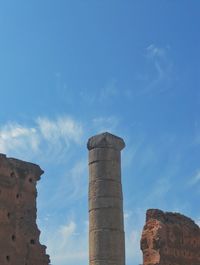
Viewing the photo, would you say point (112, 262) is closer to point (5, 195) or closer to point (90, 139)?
point (90, 139)

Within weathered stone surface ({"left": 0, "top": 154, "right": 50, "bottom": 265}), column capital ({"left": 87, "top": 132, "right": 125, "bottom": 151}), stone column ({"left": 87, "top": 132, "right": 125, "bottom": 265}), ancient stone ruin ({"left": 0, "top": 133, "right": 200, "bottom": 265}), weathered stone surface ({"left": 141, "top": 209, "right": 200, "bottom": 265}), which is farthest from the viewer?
weathered stone surface ({"left": 141, "top": 209, "right": 200, "bottom": 265})

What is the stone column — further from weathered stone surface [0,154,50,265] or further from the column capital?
weathered stone surface [0,154,50,265]

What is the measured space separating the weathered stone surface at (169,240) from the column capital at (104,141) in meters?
8.33

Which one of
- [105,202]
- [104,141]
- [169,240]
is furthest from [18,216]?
[169,240]

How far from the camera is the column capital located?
752 inches

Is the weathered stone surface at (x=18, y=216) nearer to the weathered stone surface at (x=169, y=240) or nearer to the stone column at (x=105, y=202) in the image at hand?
the weathered stone surface at (x=169, y=240)

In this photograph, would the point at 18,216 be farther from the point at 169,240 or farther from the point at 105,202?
the point at 169,240

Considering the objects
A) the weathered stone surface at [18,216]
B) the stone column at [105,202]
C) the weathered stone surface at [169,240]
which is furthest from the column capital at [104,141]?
the weathered stone surface at [169,240]

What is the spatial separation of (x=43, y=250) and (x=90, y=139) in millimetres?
7418

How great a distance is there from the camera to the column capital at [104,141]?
1911 cm

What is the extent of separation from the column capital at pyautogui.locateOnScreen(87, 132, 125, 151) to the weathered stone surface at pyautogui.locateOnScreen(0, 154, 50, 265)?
6.24 m

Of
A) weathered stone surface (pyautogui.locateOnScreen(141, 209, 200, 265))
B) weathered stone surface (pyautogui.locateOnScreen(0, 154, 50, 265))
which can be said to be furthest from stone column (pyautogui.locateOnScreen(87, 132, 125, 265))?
weathered stone surface (pyautogui.locateOnScreen(141, 209, 200, 265))

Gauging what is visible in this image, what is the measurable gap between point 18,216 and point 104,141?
7.11 metres

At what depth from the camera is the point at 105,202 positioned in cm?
1856
